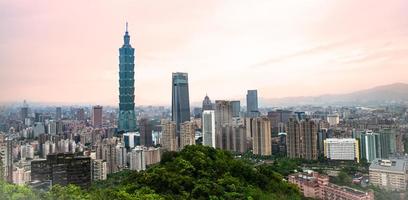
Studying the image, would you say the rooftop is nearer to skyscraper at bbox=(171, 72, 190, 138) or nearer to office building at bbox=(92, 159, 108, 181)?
office building at bbox=(92, 159, 108, 181)

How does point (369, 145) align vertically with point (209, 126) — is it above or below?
below

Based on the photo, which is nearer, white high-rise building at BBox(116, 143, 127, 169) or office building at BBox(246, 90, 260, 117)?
white high-rise building at BBox(116, 143, 127, 169)

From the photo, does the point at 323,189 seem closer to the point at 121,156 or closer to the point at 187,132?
the point at 121,156

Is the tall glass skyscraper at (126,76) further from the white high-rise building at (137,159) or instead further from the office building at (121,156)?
the white high-rise building at (137,159)

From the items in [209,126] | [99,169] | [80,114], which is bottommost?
[99,169]

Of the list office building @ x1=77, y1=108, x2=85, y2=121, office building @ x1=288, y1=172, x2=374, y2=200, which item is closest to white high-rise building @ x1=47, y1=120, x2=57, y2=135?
office building @ x1=77, y1=108, x2=85, y2=121


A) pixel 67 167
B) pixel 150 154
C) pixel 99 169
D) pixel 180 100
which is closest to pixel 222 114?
pixel 180 100

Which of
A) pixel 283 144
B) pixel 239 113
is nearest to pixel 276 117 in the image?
pixel 283 144

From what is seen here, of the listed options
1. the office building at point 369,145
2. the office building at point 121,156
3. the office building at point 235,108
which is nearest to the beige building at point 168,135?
the office building at point 121,156
